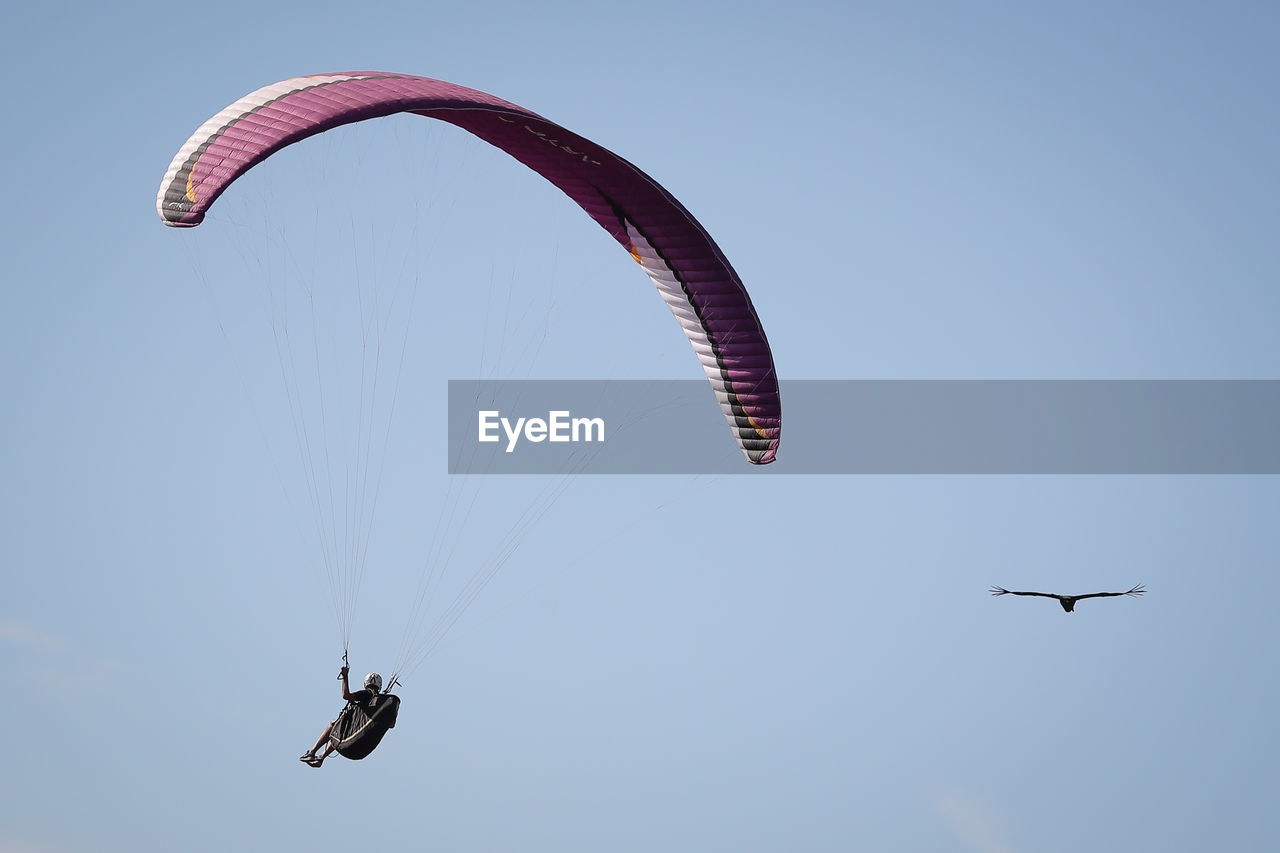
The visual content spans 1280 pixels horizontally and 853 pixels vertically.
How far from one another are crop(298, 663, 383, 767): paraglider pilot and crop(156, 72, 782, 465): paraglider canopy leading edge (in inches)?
207

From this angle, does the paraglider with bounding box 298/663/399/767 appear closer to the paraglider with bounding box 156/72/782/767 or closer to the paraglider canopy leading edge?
the paraglider with bounding box 156/72/782/767

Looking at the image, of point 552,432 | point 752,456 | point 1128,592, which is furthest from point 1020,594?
point 552,432

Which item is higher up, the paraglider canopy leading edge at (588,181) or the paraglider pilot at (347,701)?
the paraglider canopy leading edge at (588,181)

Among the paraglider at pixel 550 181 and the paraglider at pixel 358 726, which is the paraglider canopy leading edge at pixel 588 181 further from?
the paraglider at pixel 358 726

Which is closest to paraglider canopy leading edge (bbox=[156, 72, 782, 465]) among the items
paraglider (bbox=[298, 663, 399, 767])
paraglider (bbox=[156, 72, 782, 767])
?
paraglider (bbox=[156, 72, 782, 767])

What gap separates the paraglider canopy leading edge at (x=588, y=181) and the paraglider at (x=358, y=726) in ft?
17.9

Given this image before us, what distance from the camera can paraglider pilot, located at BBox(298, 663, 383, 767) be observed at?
24.3m

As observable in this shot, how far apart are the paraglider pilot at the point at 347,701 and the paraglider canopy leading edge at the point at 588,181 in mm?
5264

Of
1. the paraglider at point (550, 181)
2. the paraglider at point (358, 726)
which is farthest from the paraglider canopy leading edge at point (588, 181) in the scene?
the paraglider at point (358, 726)

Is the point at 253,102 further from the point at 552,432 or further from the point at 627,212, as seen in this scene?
the point at 552,432

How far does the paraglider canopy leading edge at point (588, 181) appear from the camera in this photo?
77.9ft

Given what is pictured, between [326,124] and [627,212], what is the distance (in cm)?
573

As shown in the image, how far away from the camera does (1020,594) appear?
2452cm

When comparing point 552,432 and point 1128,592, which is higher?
point 552,432
